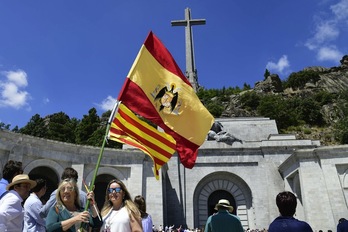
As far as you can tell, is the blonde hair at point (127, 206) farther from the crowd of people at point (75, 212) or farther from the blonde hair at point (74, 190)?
the blonde hair at point (74, 190)

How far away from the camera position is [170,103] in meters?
6.85

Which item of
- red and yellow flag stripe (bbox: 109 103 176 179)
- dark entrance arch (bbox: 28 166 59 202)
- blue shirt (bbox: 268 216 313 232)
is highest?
dark entrance arch (bbox: 28 166 59 202)

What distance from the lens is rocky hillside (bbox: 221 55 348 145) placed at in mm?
44719

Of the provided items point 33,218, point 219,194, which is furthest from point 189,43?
point 33,218

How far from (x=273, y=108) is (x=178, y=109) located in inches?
1769

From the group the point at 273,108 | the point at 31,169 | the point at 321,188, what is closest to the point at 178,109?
the point at 31,169

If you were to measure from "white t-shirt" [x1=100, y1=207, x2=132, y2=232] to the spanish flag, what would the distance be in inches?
95.7

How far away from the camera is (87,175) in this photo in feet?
64.8

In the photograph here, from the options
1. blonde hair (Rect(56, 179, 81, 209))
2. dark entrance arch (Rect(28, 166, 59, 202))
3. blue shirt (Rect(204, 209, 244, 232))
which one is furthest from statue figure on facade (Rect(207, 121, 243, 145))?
blonde hair (Rect(56, 179, 81, 209))

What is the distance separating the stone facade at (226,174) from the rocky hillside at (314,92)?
61.4 ft

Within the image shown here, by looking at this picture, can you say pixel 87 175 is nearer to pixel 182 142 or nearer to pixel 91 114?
pixel 182 142

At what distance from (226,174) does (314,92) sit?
50.4 meters

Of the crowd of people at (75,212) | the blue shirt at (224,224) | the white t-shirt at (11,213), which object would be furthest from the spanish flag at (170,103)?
the white t-shirt at (11,213)

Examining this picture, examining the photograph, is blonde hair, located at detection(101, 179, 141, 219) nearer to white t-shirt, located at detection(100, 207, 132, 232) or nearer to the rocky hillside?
white t-shirt, located at detection(100, 207, 132, 232)
